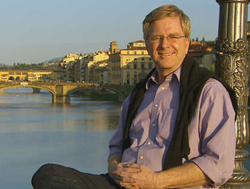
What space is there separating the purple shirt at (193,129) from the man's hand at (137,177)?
0.06m

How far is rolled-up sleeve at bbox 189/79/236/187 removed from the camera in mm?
1145

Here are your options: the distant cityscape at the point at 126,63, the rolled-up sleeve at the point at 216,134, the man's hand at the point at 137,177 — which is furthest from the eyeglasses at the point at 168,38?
the distant cityscape at the point at 126,63

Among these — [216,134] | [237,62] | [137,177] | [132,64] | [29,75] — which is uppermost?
[132,64]

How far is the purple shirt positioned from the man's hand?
6cm

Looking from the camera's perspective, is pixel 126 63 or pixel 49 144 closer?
pixel 49 144

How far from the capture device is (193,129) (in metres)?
1.20

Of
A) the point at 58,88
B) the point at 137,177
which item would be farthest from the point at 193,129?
the point at 58,88

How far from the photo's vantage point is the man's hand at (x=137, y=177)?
118 cm

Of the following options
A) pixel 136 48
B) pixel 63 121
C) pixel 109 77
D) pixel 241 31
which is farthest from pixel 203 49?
pixel 241 31

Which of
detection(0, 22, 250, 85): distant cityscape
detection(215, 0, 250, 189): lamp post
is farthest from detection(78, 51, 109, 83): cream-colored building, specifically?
detection(215, 0, 250, 189): lamp post

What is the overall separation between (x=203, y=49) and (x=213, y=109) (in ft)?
92.1

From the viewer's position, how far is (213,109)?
117cm

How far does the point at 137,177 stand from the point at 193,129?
8.1 inches

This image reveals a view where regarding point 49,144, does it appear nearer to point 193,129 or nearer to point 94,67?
point 193,129
